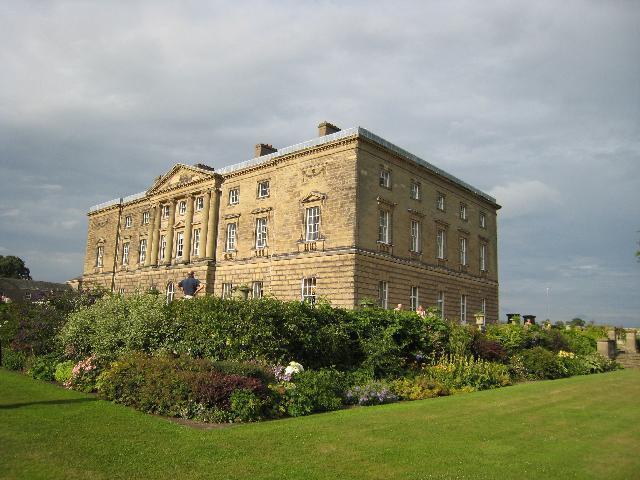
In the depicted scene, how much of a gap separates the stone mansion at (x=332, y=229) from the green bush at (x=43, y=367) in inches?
649

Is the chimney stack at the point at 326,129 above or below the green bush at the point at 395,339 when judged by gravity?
above

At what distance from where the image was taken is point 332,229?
32500mm

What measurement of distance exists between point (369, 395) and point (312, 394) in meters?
2.10

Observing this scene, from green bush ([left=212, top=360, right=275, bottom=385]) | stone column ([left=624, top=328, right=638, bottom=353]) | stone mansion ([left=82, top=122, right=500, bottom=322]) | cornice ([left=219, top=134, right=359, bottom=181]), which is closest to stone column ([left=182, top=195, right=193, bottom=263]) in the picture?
stone mansion ([left=82, top=122, right=500, bottom=322])

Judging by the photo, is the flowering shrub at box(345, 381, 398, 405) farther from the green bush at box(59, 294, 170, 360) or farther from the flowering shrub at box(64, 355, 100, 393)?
the flowering shrub at box(64, 355, 100, 393)

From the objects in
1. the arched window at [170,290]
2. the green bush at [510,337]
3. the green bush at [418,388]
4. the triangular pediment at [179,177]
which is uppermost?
the triangular pediment at [179,177]

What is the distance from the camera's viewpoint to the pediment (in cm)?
3341

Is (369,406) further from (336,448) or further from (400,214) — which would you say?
(400,214)

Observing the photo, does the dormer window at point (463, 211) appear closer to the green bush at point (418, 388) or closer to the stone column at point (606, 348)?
the stone column at point (606, 348)

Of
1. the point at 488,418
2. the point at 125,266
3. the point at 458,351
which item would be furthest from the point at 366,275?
the point at 125,266

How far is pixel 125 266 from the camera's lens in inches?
2151

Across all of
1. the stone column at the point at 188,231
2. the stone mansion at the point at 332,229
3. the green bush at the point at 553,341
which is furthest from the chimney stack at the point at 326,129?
the green bush at the point at 553,341

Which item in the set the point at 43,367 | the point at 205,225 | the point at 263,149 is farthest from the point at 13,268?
the point at 43,367

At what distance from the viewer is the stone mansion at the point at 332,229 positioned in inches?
1265
